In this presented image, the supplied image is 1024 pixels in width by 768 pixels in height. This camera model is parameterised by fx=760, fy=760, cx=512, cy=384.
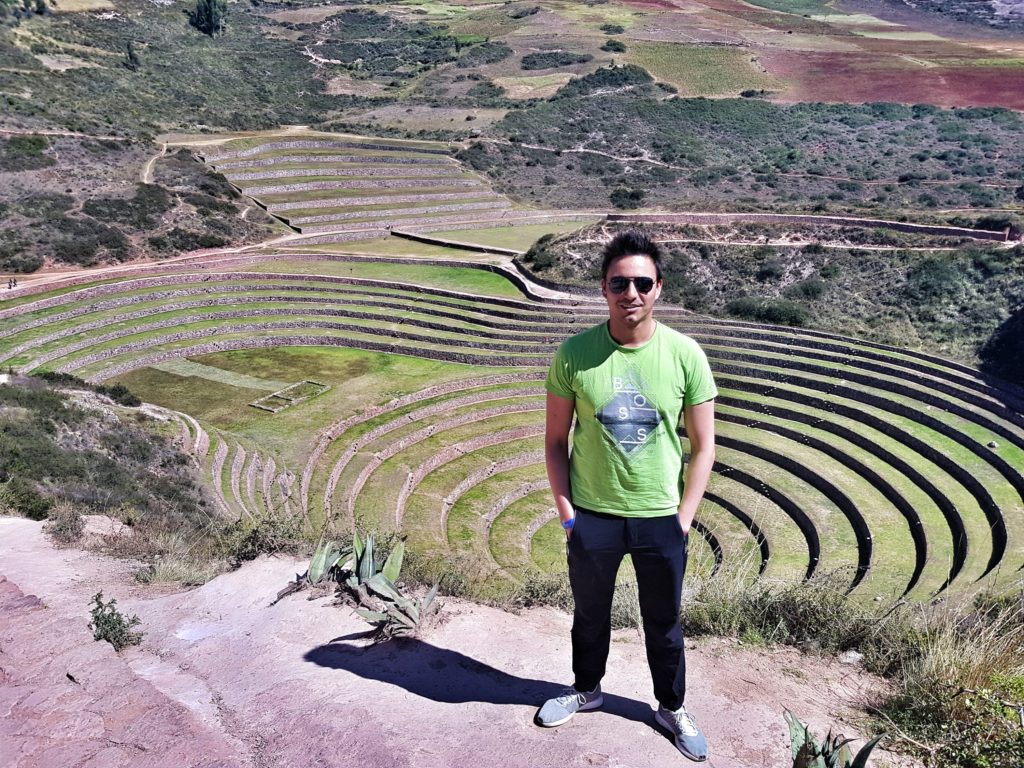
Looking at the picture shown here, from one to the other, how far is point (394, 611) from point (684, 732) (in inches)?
95.3

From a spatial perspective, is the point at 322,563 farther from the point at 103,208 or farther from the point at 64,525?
the point at 103,208

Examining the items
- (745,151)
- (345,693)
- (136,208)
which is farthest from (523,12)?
(345,693)

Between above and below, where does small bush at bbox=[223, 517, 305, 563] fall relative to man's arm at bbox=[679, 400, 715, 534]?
below

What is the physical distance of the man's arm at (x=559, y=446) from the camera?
4.51 m

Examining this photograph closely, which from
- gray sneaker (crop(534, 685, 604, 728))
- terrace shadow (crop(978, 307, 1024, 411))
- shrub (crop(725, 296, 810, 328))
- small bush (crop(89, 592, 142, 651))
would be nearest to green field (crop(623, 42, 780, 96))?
shrub (crop(725, 296, 810, 328))

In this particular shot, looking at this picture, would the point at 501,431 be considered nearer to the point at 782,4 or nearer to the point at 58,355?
the point at 58,355

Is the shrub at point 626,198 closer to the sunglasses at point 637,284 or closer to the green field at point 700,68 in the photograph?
the green field at point 700,68

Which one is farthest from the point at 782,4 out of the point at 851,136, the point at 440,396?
the point at 440,396

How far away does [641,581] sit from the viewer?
14.8 ft

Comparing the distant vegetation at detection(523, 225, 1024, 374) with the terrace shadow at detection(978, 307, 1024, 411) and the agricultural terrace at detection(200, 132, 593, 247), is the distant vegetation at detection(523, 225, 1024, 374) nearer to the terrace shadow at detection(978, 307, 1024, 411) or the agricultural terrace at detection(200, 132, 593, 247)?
the terrace shadow at detection(978, 307, 1024, 411)

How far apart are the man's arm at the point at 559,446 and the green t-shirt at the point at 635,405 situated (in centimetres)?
16

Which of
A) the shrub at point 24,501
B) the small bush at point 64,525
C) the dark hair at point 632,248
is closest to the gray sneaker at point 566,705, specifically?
the dark hair at point 632,248

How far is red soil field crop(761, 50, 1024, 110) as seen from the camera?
61.2 meters

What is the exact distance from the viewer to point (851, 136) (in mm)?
58750
